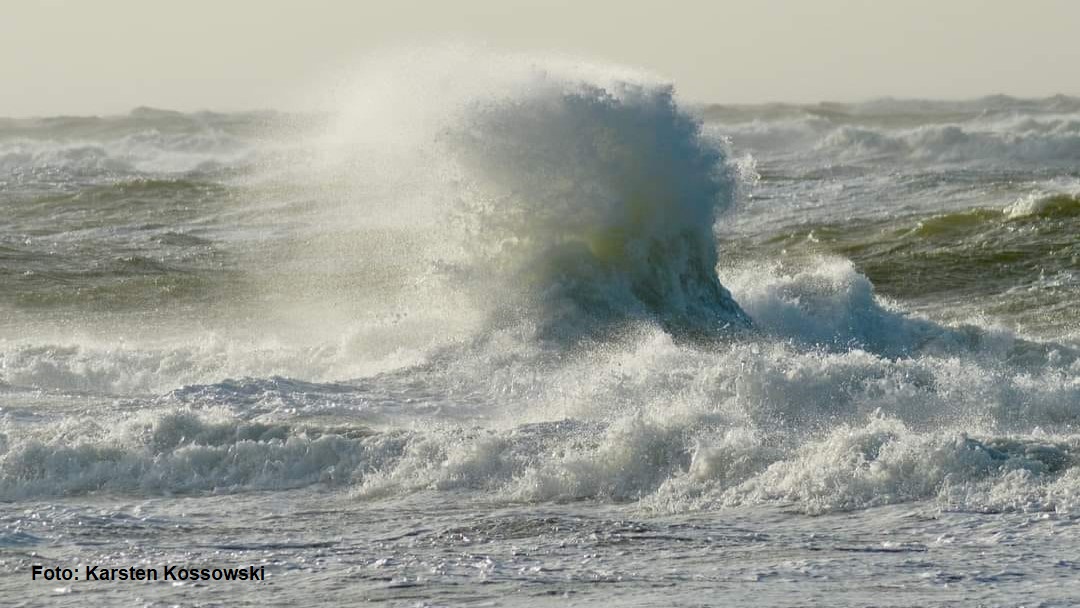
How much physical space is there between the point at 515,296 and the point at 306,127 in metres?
31.8

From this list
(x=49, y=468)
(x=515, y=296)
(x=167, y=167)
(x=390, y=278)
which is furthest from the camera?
(x=167, y=167)

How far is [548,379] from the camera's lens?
11.9m

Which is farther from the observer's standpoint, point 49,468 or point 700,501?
point 49,468

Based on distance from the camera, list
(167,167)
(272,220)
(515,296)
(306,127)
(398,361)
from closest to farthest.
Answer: (398,361) < (515,296) < (272,220) < (167,167) < (306,127)

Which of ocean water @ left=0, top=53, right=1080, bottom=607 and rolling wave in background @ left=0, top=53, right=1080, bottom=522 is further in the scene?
rolling wave in background @ left=0, top=53, right=1080, bottom=522

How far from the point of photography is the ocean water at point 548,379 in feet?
24.2

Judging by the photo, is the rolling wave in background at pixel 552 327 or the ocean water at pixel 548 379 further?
the rolling wave in background at pixel 552 327

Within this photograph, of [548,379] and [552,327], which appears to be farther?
[552,327]

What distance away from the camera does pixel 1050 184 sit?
2580cm

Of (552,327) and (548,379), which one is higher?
(552,327)

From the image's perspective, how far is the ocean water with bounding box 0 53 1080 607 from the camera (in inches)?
290

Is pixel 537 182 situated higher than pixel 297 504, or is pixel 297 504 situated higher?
pixel 537 182

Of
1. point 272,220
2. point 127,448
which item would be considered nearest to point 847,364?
point 127,448

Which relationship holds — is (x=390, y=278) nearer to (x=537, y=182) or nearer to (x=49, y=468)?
(x=537, y=182)
